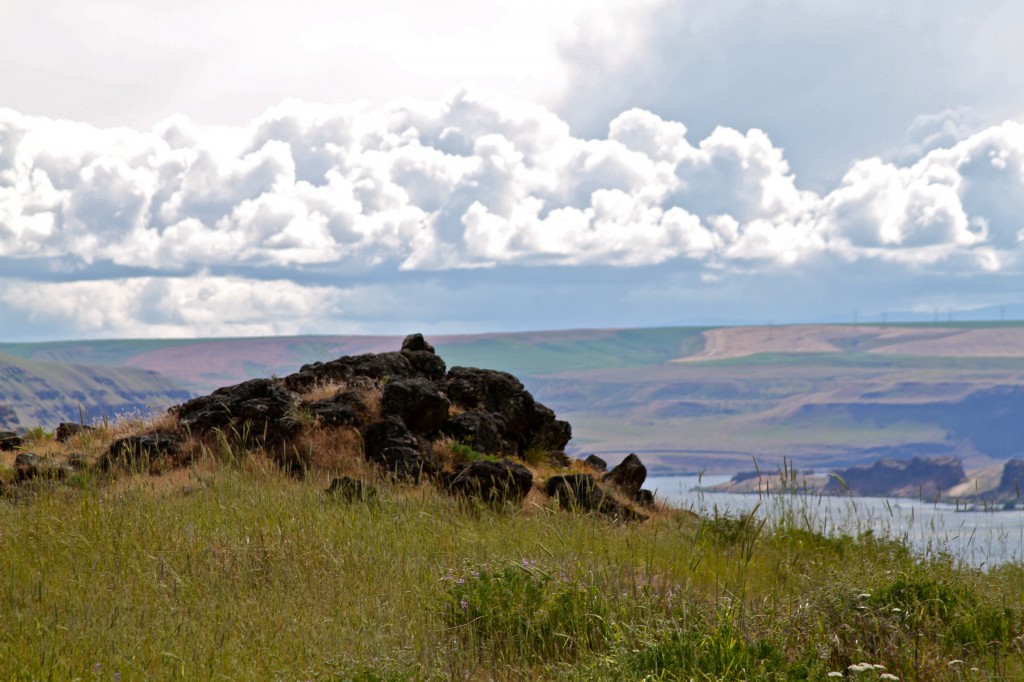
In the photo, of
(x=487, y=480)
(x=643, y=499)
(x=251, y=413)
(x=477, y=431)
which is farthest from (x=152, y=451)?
(x=643, y=499)

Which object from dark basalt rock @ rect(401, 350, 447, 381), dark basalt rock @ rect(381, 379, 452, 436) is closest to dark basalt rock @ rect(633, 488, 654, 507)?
dark basalt rock @ rect(381, 379, 452, 436)

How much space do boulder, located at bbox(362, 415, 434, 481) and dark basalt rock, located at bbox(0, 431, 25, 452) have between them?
27.3 ft

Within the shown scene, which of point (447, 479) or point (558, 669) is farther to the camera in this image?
point (447, 479)

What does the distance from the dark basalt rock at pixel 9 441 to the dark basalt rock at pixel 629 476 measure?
12657 millimetres

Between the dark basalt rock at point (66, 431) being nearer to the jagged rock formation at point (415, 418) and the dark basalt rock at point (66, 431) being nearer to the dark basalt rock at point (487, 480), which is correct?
the jagged rock formation at point (415, 418)

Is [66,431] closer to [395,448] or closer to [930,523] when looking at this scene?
[395,448]

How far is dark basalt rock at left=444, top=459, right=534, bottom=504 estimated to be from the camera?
50.9ft

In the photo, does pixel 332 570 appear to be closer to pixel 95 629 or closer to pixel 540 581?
pixel 540 581

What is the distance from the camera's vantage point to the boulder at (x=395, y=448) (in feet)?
55.8

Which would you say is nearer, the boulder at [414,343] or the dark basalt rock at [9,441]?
the dark basalt rock at [9,441]

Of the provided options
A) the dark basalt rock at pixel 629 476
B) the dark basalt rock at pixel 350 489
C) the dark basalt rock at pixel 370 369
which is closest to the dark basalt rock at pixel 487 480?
the dark basalt rock at pixel 350 489

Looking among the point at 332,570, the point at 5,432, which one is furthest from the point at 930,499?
the point at 5,432

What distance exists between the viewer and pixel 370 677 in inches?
255

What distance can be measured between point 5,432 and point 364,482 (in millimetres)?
11988
